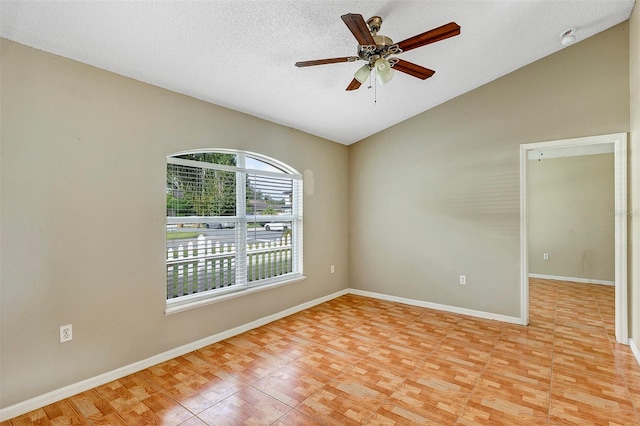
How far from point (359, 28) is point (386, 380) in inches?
97.0

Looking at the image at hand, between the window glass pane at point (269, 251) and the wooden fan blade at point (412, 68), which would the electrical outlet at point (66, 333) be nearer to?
the window glass pane at point (269, 251)

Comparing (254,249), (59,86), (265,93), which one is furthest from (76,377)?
(265,93)

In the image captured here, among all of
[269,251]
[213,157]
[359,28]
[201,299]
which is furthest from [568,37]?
[201,299]

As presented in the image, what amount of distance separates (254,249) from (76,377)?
6.25 ft

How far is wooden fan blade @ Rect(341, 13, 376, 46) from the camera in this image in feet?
5.17

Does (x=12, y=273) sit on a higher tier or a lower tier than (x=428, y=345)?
higher

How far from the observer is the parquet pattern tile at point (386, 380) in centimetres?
197

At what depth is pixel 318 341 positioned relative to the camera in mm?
3152

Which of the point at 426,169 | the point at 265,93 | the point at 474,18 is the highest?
the point at 474,18

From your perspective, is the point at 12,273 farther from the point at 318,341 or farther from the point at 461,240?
the point at 461,240

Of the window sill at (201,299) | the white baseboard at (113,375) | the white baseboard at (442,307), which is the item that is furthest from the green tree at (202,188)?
the white baseboard at (442,307)

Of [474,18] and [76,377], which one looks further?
[474,18]

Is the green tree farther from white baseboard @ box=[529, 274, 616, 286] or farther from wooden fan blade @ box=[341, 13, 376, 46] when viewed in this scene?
white baseboard @ box=[529, 274, 616, 286]

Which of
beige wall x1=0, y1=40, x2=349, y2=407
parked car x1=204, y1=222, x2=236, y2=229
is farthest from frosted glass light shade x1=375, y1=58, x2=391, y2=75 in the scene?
parked car x1=204, y1=222, x2=236, y2=229
